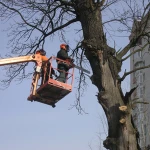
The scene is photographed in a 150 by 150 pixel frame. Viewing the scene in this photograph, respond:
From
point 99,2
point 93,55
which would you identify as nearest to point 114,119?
point 93,55

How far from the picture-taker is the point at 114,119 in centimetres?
604

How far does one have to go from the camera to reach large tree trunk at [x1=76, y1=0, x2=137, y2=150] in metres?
5.86

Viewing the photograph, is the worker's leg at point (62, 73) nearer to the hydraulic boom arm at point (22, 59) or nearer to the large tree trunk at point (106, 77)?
the hydraulic boom arm at point (22, 59)

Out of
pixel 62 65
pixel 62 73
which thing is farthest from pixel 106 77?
pixel 62 65

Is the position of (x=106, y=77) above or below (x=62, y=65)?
below

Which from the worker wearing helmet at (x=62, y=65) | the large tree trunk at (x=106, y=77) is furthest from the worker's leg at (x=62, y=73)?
the large tree trunk at (x=106, y=77)

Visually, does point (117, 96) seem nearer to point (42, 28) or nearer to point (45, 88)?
point (45, 88)

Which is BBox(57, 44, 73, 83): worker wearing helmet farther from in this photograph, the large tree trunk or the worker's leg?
the large tree trunk

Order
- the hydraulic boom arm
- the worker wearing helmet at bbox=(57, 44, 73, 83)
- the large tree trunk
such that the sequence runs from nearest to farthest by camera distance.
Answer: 1. the large tree trunk
2. the hydraulic boom arm
3. the worker wearing helmet at bbox=(57, 44, 73, 83)

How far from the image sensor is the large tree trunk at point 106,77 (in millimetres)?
5863

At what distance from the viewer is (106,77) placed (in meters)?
6.43

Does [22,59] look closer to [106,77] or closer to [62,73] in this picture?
[62,73]

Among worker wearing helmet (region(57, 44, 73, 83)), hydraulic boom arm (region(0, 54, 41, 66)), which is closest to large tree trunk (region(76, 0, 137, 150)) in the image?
worker wearing helmet (region(57, 44, 73, 83))

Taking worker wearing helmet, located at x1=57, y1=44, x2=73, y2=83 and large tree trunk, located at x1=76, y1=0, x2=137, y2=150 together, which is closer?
large tree trunk, located at x1=76, y1=0, x2=137, y2=150
